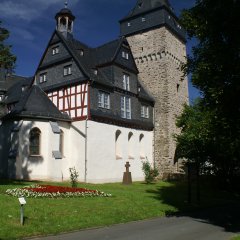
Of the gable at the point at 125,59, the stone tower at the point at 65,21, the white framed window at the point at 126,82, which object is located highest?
the stone tower at the point at 65,21

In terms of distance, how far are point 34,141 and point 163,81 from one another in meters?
16.7

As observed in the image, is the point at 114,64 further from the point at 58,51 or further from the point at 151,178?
the point at 151,178

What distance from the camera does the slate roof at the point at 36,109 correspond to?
30.8 m

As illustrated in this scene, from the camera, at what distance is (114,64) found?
117 feet

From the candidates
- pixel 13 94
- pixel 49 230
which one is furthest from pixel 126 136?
pixel 49 230

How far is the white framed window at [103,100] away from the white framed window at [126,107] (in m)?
2.24

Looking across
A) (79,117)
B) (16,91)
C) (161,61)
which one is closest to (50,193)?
(79,117)

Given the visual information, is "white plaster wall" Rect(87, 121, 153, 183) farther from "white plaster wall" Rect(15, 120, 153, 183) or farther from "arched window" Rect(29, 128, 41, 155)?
"arched window" Rect(29, 128, 41, 155)

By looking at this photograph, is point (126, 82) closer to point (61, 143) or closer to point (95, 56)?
point (95, 56)

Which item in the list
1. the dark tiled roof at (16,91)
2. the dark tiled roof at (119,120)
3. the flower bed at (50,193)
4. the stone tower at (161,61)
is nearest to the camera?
the flower bed at (50,193)

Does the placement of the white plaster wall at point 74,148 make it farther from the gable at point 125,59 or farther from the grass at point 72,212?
the grass at point 72,212

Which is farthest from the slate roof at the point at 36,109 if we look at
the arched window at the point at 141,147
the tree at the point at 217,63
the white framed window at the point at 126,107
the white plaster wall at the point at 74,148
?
the tree at the point at 217,63

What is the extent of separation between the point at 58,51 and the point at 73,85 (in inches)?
183

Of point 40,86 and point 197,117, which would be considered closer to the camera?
point 197,117
